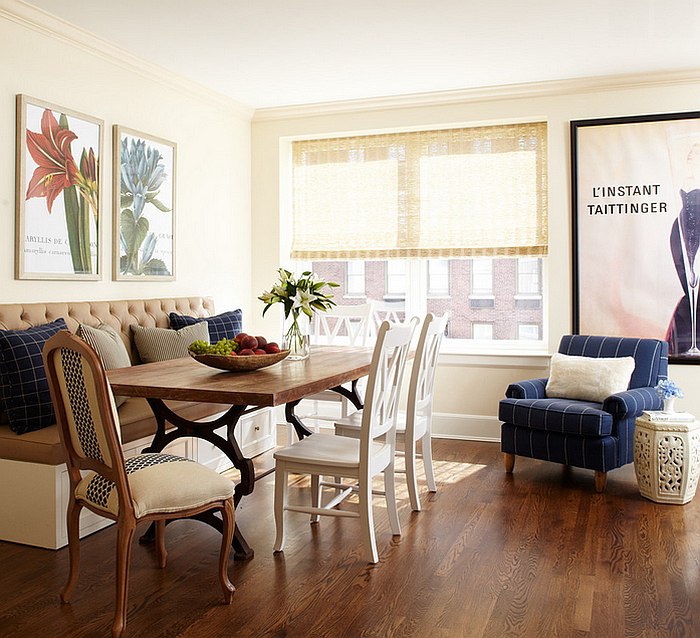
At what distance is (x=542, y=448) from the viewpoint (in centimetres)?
429

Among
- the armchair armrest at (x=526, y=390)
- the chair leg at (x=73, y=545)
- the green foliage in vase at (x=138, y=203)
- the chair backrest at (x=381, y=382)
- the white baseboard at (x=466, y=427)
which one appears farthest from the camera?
the white baseboard at (x=466, y=427)

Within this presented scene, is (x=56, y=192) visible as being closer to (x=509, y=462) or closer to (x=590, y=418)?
(x=509, y=462)

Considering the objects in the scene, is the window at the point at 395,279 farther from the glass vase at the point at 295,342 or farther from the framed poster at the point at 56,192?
the framed poster at the point at 56,192

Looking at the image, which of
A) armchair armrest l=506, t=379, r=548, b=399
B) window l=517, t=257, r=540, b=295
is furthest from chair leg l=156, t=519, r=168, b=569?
window l=517, t=257, r=540, b=295

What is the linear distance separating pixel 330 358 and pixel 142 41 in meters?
2.27

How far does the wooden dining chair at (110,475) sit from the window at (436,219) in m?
3.46

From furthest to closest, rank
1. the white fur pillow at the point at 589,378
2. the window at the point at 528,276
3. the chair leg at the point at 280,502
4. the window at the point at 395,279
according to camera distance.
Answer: the window at the point at 395,279, the window at the point at 528,276, the white fur pillow at the point at 589,378, the chair leg at the point at 280,502

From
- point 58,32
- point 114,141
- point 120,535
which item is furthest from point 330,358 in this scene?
point 58,32

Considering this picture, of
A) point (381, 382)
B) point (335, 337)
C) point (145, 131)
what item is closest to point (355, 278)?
point (335, 337)

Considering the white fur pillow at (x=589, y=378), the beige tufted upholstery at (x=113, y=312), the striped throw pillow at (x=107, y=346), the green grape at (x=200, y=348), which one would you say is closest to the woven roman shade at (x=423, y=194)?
the white fur pillow at (x=589, y=378)

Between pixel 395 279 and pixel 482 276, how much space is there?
2.39 feet

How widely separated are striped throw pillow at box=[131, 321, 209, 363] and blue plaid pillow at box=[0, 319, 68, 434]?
1041 millimetres

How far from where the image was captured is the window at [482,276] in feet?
18.7

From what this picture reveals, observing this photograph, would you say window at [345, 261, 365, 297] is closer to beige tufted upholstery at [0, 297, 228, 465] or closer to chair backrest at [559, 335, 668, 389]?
beige tufted upholstery at [0, 297, 228, 465]
